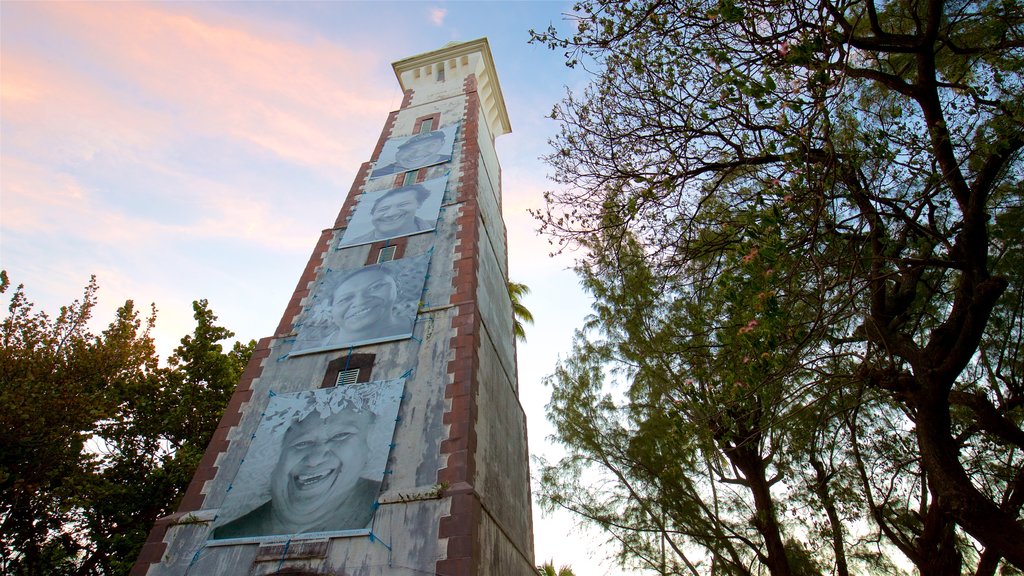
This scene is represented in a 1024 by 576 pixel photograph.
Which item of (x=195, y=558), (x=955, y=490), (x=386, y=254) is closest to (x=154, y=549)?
(x=195, y=558)

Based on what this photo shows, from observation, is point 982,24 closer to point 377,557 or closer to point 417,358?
point 417,358

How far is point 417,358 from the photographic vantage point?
1152 cm

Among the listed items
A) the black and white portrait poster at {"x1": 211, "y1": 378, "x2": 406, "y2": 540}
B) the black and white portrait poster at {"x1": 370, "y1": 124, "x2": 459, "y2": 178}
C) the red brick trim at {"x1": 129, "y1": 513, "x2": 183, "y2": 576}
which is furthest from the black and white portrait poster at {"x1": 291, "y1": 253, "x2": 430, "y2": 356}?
the black and white portrait poster at {"x1": 370, "y1": 124, "x2": 459, "y2": 178}

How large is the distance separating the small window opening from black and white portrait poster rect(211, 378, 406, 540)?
4562 mm

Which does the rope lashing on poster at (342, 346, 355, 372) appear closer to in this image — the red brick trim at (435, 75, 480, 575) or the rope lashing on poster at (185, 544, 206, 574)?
the red brick trim at (435, 75, 480, 575)

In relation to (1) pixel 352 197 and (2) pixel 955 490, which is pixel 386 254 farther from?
(2) pixel 955 490

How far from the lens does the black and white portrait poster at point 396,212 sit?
15781mm

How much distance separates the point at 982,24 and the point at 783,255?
5.72 metres

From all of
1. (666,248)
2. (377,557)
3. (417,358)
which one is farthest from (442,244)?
(377,557)

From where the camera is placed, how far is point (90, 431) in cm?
1719

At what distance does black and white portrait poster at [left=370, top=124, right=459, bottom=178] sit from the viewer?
19.0 meters

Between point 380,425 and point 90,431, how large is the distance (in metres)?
13.2

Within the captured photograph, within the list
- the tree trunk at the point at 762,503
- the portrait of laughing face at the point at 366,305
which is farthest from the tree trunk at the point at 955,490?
the portrait of laughing face at the point at 366,305

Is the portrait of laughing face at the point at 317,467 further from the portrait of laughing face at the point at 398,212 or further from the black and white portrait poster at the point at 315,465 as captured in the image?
the portrait of laughing face at the point at 398,212
